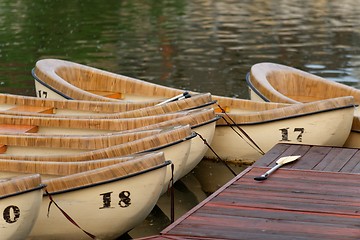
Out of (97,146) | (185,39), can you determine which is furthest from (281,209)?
(185,39)

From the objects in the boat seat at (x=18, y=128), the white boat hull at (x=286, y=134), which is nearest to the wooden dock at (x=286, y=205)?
the white boat hull at (x=286, y=134)

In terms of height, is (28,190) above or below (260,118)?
above

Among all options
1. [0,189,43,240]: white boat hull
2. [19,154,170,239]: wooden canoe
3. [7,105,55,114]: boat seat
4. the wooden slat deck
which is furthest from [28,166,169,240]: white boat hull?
[7,105,55,114]: boat seat

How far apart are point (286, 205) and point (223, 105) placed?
4.24 m

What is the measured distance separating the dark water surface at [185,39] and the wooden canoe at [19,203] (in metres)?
3.81

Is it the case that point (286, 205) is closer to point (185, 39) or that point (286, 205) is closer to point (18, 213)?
point (18, 213)

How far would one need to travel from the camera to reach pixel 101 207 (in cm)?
980

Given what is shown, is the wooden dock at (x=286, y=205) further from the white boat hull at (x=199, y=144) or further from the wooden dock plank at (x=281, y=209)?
the white boat hull at (x=199, y=144)

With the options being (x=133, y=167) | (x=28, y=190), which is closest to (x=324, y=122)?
(x=133, y=167)

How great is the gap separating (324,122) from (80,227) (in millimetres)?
3906

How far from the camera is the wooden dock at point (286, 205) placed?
887cm

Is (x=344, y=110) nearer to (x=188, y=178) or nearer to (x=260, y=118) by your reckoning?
(x=260, y=118)

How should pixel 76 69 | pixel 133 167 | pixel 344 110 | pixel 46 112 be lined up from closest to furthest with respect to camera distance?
pixel 133 167, pixel 344 110, pixel 46 112, pixel 76 69

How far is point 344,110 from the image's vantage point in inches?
491
